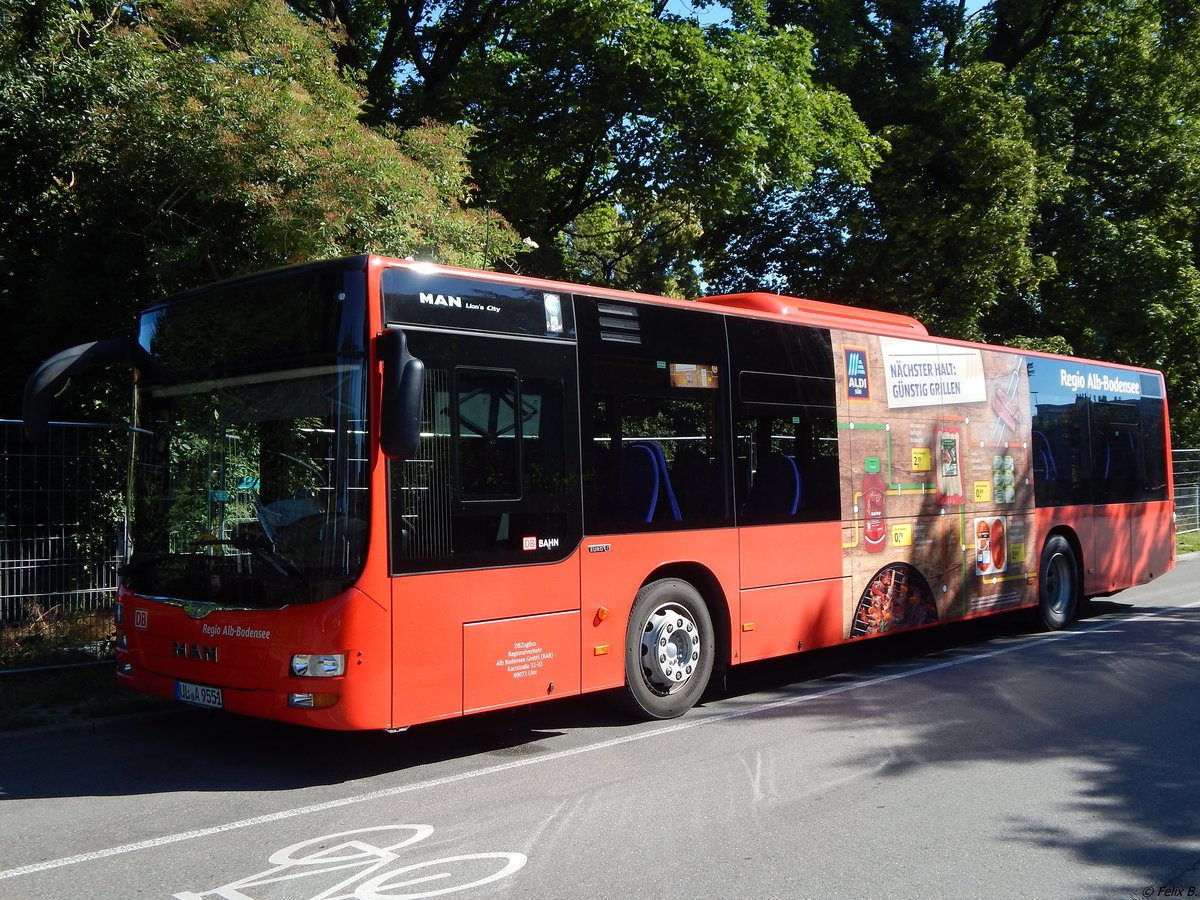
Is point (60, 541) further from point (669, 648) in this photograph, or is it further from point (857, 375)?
point (857, 375)

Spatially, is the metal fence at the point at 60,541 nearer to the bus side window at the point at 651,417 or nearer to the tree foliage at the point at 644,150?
the tree foliage at the point at 644,150

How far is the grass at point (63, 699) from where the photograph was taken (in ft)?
25.5

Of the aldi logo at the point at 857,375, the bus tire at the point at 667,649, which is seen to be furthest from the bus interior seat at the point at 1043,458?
the bus tire at the point at 667,649

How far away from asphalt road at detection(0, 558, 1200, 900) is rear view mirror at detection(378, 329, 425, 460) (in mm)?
1984

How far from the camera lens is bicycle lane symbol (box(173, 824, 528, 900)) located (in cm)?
451

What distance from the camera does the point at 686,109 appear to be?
50.0 feet

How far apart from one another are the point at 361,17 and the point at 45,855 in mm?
17208

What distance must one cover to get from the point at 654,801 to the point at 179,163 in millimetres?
7158

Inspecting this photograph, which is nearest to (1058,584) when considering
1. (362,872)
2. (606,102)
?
(606,102)

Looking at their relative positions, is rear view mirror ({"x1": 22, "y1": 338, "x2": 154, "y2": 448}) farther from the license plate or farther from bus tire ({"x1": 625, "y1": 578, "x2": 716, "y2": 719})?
bus tire ({"x1": 625, "y1": 578, "x2": 716, "y2": 719})

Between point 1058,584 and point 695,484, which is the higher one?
point 695,484

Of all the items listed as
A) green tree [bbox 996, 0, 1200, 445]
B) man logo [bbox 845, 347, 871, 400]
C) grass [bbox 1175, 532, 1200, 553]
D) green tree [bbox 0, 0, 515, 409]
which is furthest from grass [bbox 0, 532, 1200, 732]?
grass [bbox 1175, 532, 1200, 553]

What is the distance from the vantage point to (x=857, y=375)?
9836 mm

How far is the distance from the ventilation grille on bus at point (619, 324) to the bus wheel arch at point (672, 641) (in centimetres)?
176
